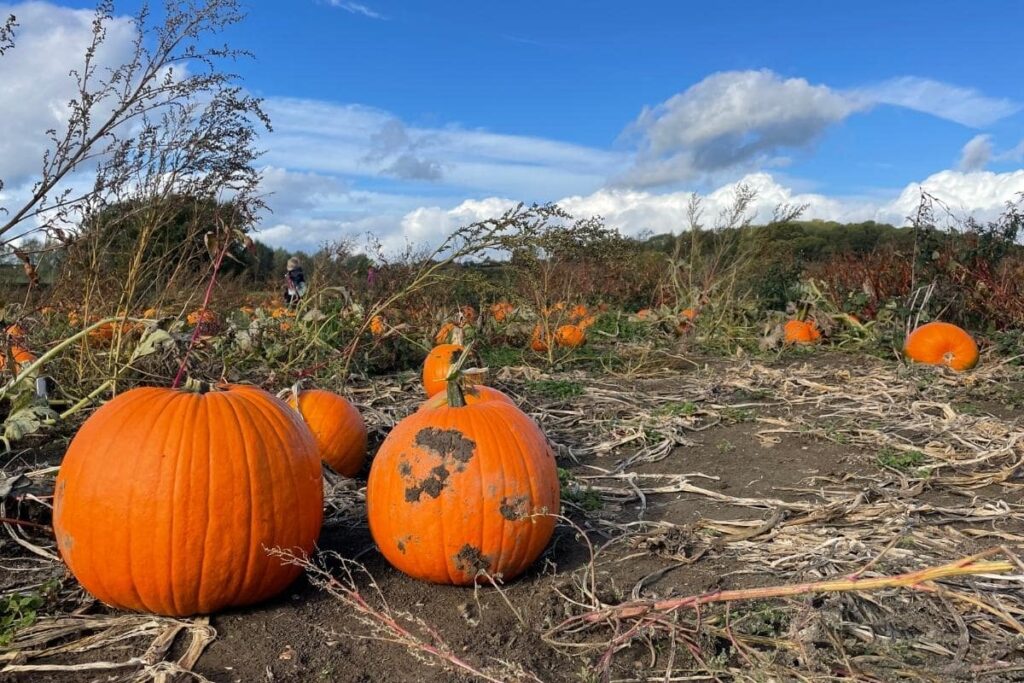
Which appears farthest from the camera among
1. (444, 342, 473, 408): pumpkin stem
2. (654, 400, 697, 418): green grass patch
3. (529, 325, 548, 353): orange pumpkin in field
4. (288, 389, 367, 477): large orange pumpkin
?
(529, 325, 548, 353): orange pumpkin in field

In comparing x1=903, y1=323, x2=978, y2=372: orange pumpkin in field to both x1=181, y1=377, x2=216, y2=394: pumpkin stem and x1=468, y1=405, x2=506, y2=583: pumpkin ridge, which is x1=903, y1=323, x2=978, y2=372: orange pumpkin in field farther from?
x1=181, y1=377, x2=216, y2=394: pumpkin stem

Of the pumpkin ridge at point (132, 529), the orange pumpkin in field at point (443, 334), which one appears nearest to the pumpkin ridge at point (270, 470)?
the pumpkin ridge at point (132, 529)

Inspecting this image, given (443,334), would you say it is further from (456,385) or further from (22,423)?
(456,385)

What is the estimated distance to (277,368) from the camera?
630cm

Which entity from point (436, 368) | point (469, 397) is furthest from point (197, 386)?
point (436, 368)

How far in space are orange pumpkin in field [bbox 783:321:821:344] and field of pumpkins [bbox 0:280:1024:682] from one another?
492cm

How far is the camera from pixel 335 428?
404 cm

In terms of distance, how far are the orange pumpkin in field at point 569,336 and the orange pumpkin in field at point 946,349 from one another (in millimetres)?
3322

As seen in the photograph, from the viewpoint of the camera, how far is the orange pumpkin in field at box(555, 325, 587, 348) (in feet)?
27.7

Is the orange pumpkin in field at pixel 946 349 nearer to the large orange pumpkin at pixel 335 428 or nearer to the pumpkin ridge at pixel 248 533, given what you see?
the large orange pumpkin at pixel 335 428

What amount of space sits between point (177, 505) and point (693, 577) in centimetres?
177

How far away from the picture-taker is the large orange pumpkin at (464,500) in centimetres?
276

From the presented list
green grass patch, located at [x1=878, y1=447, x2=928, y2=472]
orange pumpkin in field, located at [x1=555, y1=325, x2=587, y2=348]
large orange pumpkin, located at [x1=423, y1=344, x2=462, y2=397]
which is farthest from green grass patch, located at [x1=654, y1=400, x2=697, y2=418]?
orange pumpkin in field, located at [x1=555, y1=325, x2=587, y2=348]

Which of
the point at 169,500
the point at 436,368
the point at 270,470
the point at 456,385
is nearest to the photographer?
the point at 169,500
